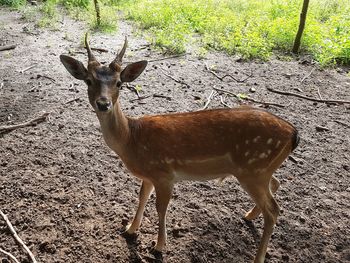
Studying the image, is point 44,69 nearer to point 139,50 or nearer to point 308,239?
point 139,50

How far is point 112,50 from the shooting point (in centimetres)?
898

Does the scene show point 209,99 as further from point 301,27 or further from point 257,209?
point 301,27

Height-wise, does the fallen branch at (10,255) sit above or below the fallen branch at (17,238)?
below

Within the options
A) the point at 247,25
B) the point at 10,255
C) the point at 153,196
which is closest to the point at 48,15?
the point at 247,25

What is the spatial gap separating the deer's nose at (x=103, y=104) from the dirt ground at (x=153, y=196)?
1.50m

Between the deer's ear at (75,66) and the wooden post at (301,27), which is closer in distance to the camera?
the deer's ear at (75,66)

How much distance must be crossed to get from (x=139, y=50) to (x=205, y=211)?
18.0 feet

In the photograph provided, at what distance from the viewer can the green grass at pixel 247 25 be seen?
901 centimetres

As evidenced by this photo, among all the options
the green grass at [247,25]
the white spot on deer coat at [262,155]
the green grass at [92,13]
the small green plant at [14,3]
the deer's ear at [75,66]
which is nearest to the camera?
the white spot on deer coat at [262,155]

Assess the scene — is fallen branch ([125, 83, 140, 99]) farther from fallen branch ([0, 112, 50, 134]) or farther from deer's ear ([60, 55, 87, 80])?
deer's ear ([60, 55, 87, 80])

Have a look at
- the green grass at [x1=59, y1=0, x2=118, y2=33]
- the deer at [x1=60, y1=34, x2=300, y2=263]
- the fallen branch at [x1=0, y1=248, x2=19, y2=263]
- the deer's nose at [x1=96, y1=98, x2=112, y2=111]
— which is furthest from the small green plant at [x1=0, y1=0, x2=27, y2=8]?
the deer's nose at [x1=96, y1=98, x2=112, y2=111]

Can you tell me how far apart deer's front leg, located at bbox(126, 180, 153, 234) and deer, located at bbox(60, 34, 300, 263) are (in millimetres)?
261

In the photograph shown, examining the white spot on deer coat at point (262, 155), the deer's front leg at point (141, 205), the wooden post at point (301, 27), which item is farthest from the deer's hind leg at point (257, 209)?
the wooden post at point (301, 27)

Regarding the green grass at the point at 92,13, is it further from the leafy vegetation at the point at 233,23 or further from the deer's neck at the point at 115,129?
the deer's neck at the point at 115,129
